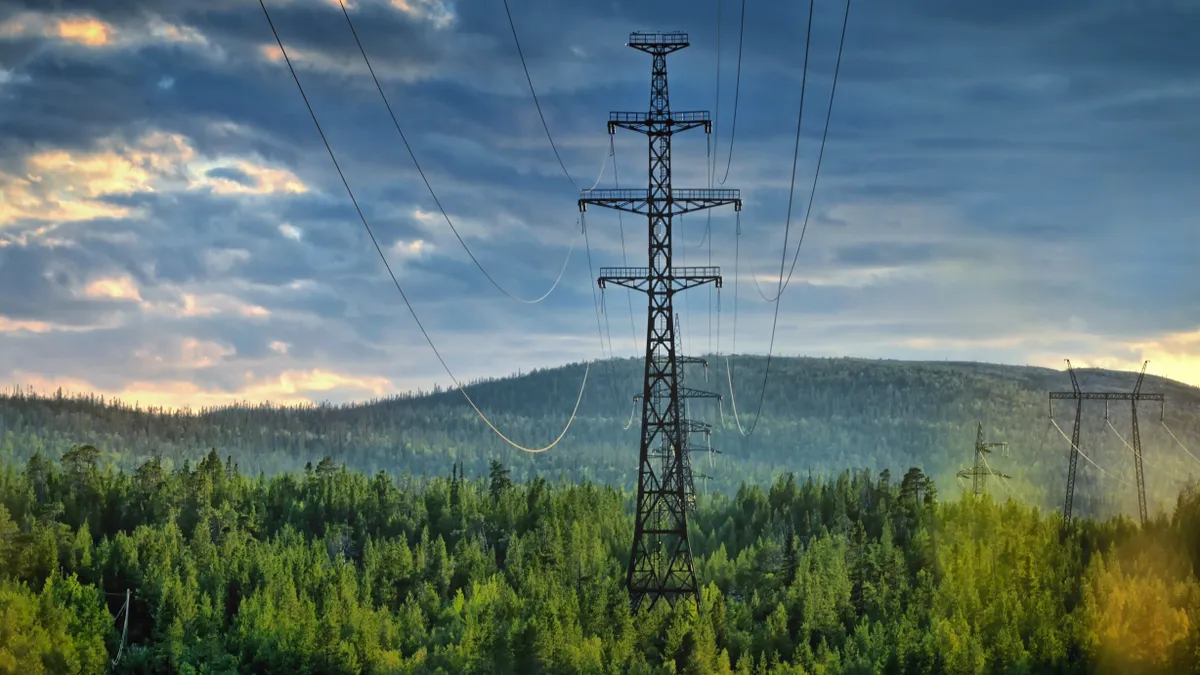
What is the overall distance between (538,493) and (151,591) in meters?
53.6

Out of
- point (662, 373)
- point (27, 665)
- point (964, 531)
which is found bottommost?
point (27, 665)

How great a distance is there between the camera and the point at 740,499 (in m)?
176

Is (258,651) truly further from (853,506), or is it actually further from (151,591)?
(853,506)

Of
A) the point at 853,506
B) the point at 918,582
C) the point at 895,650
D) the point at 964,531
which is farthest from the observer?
the point at 853,506

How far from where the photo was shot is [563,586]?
11681 cm

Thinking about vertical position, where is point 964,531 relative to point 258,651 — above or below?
above

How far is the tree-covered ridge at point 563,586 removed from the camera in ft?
342

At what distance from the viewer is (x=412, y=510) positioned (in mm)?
170375

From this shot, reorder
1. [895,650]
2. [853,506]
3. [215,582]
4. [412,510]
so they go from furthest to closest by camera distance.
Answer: [412,510] → [853,506] → [215,582] → [895,650]

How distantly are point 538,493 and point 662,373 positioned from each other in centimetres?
10230

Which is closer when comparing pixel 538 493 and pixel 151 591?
pixel 151 591

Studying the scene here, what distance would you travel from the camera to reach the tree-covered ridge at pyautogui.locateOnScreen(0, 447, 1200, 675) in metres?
104

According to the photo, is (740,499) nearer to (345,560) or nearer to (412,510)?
(412,510)

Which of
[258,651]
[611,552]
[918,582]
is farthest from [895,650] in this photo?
[258,651]
